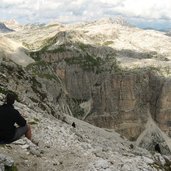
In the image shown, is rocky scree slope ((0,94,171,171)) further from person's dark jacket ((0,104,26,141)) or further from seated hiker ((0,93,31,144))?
person's dark jacket ((0,104,26,141))

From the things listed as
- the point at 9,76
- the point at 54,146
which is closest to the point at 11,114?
the point at 54,146

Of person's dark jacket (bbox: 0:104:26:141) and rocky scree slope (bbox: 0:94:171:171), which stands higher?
person's dark jacket (bbox: 0:104:26:141)

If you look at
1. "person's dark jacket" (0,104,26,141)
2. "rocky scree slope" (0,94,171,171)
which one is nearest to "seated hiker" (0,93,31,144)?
"person's dark jacket" (0,104,26,141)

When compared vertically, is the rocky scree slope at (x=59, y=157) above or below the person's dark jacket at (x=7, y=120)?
below

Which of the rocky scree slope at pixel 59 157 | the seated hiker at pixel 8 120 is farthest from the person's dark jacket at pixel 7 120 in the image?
the rocky scree slope at pixel 59 157

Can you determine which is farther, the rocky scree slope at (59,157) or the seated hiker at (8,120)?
the rocky scree slope at (59,157)

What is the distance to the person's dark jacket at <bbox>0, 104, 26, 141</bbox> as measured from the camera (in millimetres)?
25105

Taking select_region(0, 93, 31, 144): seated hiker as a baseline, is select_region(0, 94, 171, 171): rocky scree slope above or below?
below

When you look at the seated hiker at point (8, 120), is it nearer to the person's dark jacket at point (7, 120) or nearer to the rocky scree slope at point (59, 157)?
the person's dark jacket at point (7, 120)

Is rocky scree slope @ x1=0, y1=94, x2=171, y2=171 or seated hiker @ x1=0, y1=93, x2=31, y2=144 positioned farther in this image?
rocky scree slope @ x1=0, y1=94, x2=171, y2=171

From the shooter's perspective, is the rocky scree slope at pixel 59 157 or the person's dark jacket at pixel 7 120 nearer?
the person's dark jacket at pixel 7 120

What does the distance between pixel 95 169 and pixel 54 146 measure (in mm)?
6296

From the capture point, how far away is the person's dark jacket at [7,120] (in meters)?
25.1

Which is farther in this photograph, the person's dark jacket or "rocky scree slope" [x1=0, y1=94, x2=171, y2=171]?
"rocky scree slope" [x1=0, y1=94, x2=171, y2=171]
